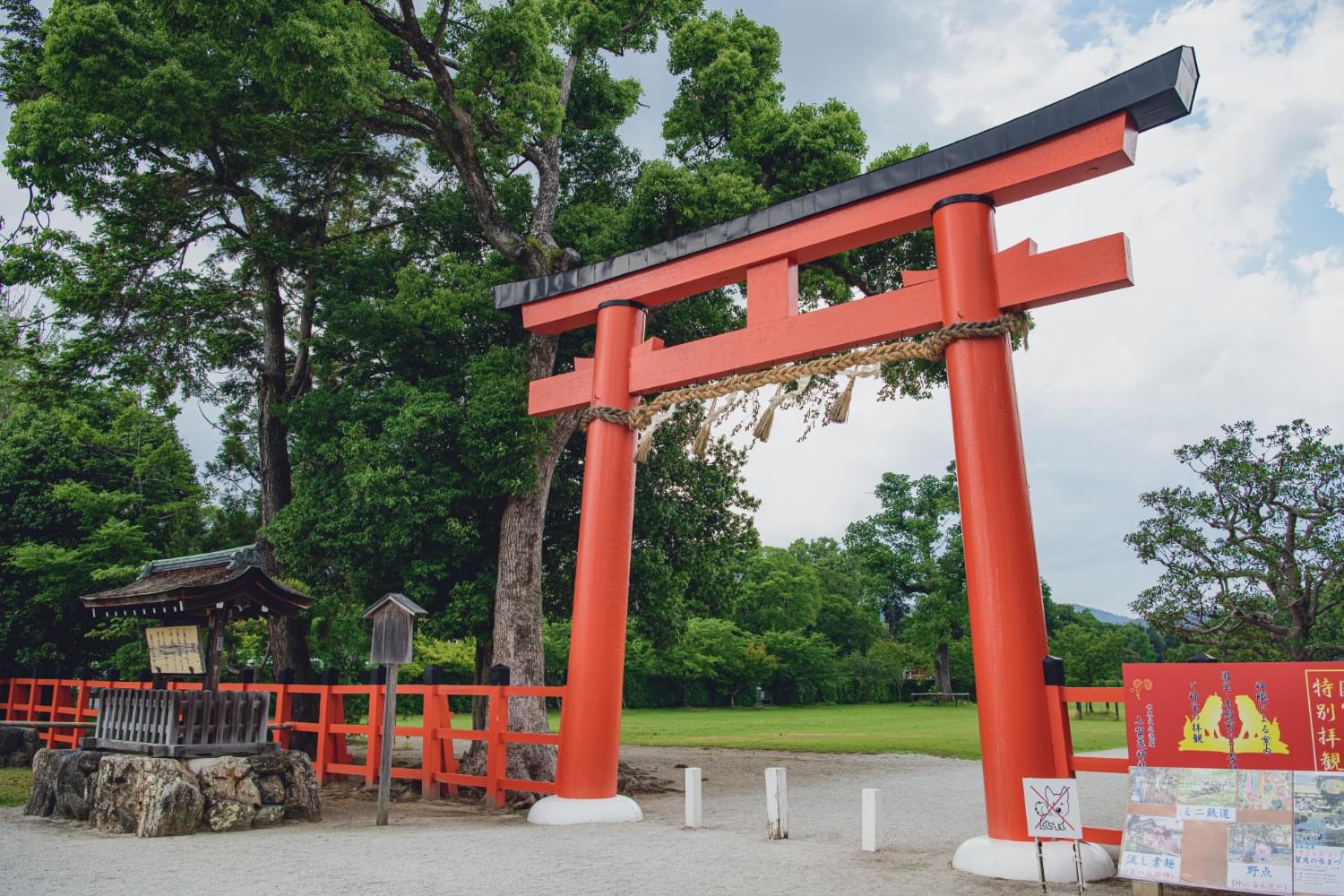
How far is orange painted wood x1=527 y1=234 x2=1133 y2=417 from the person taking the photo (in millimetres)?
5605

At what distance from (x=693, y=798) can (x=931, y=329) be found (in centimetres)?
435

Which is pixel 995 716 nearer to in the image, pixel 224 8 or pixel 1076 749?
pixel 224 8

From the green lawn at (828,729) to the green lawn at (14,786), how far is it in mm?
10376

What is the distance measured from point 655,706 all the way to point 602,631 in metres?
27.4

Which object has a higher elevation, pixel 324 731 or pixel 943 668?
pixel 324 731

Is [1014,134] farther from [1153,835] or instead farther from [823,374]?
[1153,835]

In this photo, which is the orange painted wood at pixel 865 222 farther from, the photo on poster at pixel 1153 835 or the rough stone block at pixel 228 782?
the rough stone block at pixel 228 782

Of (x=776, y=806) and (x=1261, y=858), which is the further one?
(x=776, y=806)

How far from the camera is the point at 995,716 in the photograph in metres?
5.30

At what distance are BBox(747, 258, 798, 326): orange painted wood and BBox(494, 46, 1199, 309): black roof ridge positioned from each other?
34cm

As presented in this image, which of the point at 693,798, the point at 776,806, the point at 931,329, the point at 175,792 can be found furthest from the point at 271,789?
the point at 931,329

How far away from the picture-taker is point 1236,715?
445 centimetres

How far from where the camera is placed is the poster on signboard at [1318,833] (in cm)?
383

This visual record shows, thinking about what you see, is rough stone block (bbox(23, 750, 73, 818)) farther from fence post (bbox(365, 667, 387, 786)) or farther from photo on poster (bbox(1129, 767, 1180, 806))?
photo on poster (bbox(1129, 767, 1180, 806))
